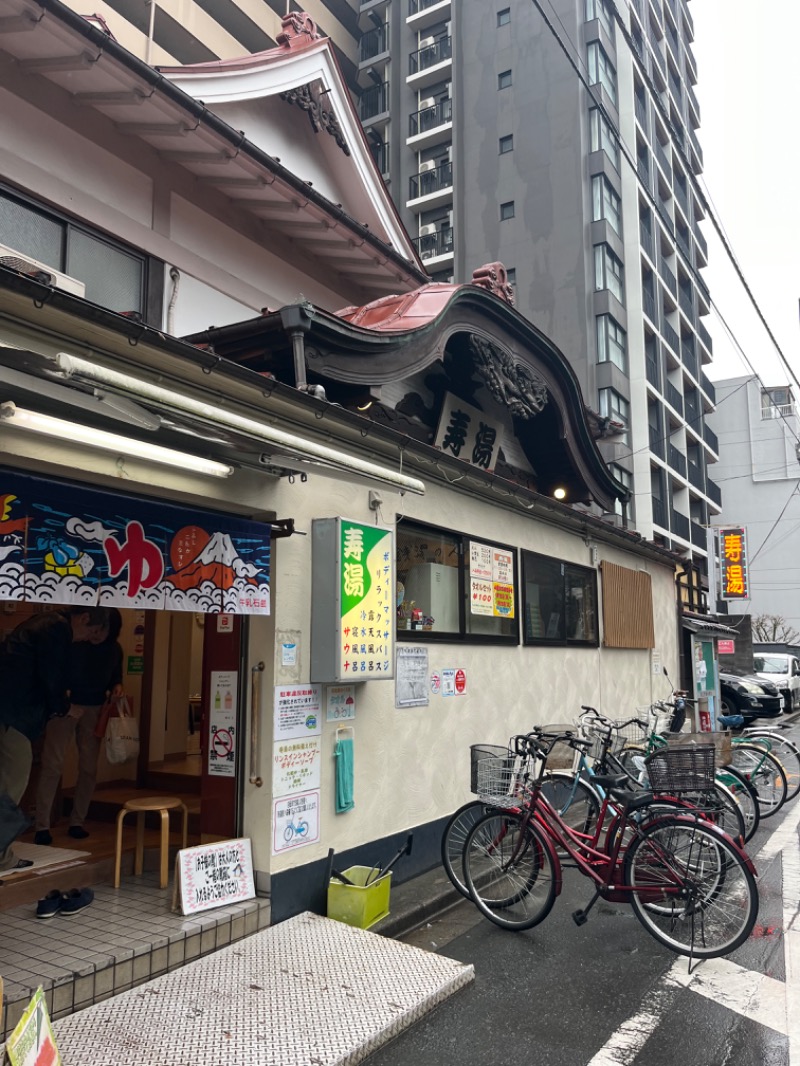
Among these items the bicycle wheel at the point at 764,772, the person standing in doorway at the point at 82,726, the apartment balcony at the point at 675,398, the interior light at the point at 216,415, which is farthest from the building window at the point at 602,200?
the person standing in doorway at the point at 82,726

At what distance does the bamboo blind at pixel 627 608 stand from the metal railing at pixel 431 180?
27.8m

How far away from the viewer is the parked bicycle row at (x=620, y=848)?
5004 mm

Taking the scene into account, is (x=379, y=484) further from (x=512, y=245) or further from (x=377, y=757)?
(x=512, y=245)

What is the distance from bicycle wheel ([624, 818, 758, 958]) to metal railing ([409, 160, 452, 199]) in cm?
3490

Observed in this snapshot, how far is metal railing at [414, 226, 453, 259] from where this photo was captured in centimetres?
3500

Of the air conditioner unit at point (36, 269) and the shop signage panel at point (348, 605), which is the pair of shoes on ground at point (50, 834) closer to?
the shop signage panel at point (348, 605)

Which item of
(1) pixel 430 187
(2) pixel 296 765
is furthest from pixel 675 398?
(2) pixel 296 765

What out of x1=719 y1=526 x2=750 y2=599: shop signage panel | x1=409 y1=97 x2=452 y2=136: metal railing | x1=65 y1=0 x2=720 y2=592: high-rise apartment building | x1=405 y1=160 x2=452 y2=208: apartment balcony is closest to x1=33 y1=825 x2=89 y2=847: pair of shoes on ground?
x1=65 y1=0 x2=720 y2=592: high-rise apartment building

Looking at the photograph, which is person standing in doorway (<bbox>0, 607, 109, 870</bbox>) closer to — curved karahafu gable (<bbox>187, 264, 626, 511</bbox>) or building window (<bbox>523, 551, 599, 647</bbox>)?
curved karahafu gable (<bbox>187, 264, 626, 511</bbox>)

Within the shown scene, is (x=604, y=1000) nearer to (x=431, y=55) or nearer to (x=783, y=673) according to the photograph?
(x=783, y=673)

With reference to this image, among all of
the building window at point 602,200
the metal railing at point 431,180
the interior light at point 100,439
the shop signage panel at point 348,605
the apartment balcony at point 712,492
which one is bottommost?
the shop signage panel at point 348,605

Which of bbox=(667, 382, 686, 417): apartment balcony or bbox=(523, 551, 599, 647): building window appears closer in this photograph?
bbox=(523, 551, 599, 647): building window

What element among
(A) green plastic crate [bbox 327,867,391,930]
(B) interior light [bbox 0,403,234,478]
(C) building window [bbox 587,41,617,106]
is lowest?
(A) green plastic crate [bbox 327,867,391,930]

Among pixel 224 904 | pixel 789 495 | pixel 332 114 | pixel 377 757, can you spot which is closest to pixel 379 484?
pixel 377 757
